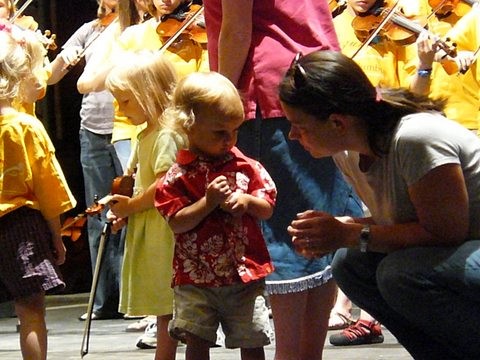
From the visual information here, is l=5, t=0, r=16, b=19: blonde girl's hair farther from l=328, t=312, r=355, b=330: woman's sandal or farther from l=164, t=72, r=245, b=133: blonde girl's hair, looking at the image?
l=164, t=72, r=245, b=133: blonde girl's hair

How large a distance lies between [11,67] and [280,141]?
38.6 inches

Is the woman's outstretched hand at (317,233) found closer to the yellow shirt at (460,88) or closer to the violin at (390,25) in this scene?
the yellow shirt at (460,88)

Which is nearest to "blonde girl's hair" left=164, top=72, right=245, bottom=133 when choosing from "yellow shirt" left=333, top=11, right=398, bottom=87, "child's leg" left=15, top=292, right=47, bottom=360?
"child's leg" left=15, top=292, right=47, bottom=360

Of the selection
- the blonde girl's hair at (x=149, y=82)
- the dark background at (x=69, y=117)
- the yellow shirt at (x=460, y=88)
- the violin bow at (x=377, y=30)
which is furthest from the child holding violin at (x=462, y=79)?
the dark background at (x=69, y=117)

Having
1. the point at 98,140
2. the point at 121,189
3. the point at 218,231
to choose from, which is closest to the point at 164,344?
the point at 121,189

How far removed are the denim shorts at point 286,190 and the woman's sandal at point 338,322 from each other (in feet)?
4.95

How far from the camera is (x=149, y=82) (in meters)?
3.95

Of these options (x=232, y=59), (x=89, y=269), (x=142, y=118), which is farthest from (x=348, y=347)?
(x=89, y=269)

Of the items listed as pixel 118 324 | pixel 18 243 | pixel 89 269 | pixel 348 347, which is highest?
pixel 18 243

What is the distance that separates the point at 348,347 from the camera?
4.60 m

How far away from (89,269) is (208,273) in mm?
4054

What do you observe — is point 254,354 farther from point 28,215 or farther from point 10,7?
point 10,7

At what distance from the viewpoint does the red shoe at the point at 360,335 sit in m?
4.64

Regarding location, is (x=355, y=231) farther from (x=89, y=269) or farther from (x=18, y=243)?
(x=89, y=269)
